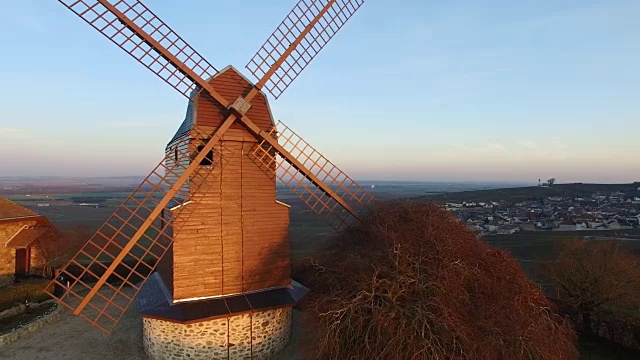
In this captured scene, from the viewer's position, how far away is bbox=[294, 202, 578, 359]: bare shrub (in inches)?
293

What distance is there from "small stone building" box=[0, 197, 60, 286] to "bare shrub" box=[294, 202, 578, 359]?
17410mm

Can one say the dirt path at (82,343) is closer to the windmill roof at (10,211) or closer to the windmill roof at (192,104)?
the windmill roof at (192,104)

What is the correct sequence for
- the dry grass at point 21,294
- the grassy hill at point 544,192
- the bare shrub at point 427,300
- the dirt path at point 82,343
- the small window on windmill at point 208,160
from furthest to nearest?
the grassy hill at point 544,192 → the dry grass at point 21,294 → the dirt path at point 82,343 → the small window on windmill at point 208,160 → the bare shrub at point 427,300

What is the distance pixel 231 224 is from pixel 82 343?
6.55 metres

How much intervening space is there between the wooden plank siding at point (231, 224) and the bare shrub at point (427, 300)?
2.25 metres

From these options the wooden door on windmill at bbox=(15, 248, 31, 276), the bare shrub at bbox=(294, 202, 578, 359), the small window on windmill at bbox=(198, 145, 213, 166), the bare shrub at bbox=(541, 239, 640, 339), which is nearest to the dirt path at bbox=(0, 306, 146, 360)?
the small window on windmill at bbox=(198, 145, 213, 166)

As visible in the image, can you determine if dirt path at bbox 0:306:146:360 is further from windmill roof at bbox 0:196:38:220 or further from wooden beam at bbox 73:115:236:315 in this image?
windmill roof at bbox 0:196:38:220

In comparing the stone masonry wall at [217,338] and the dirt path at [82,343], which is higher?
the stone masonry wall at [217,338]

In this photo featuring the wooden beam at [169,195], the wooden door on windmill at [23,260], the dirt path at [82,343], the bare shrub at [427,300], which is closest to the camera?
the bare shrub at [427,300]

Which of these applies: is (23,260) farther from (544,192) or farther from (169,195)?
(544,192)

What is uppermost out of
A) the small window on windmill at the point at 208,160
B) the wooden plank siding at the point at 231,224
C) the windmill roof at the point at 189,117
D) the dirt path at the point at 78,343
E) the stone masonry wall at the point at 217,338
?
the windmill roof at the point at 189,117

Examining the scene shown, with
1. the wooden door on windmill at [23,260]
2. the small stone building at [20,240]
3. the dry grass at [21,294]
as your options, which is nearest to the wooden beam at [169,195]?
the dry grass at [21,294]

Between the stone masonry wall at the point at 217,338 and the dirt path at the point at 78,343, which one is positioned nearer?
the stone masonry wall at the point at 217,338

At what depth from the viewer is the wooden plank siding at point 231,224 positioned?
1055cm
